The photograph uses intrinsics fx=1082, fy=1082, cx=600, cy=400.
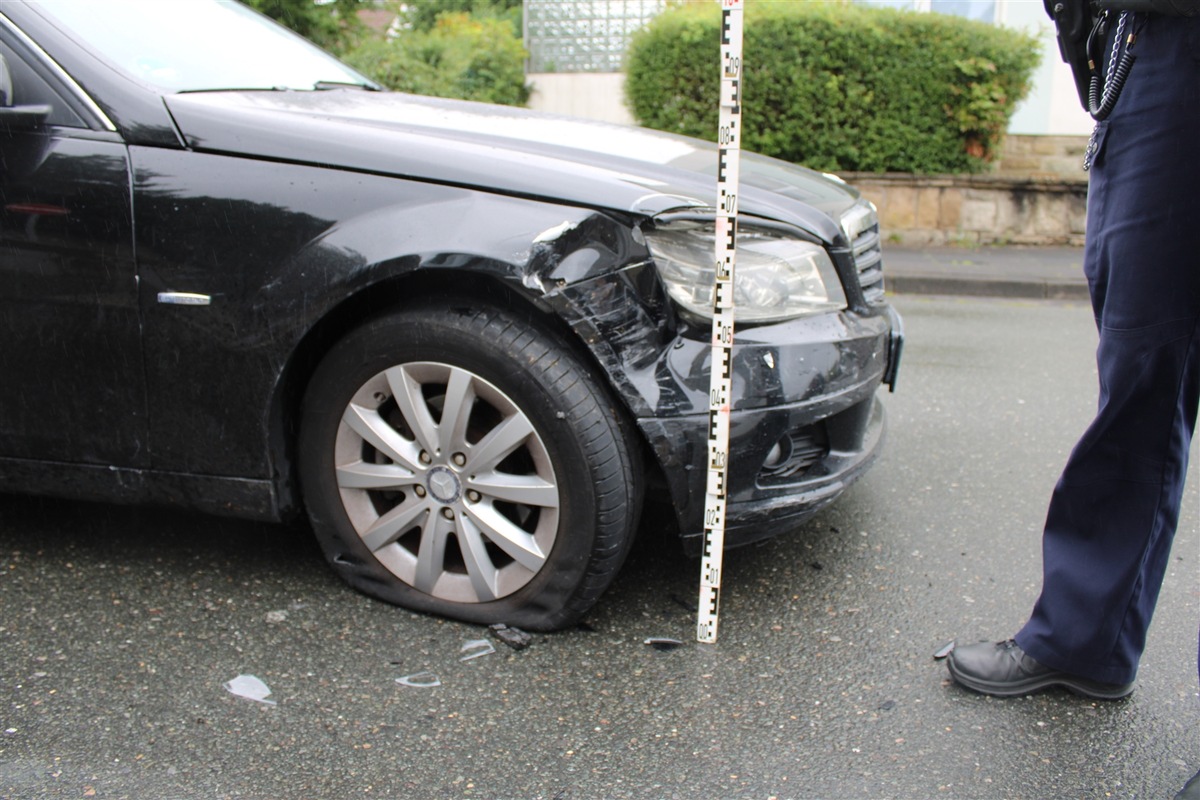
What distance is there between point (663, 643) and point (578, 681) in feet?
0.89

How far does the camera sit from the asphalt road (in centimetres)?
211

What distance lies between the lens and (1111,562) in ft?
7.52

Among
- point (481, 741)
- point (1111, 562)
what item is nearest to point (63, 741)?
point (481, 741)

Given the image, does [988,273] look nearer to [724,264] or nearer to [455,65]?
[455,65]

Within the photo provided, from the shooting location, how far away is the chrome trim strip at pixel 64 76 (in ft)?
8.51

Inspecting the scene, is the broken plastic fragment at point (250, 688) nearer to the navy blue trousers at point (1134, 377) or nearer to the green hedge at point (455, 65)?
the navy blue trousers at point (1134, 377)

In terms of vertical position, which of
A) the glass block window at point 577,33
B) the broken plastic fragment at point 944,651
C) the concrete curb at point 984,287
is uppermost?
the glass block window at point 577,33

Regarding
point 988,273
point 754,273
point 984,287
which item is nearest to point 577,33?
point 988,273

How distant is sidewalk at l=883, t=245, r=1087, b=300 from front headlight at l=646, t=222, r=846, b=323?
5.31 m

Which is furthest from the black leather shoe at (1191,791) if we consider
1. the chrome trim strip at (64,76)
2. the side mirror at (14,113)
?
the side mirror at (14,113)

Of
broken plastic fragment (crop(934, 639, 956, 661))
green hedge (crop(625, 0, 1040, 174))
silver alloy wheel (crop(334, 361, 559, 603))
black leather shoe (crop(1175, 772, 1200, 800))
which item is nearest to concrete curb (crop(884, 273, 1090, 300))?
green hedge (crop(625, 0, 1040, 174))

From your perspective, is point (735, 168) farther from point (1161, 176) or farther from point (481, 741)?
point (481, 741)

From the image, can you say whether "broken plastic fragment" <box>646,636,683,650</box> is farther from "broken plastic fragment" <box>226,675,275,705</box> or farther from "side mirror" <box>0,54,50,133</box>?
"side mirror" <box>0,54,50,133</box>

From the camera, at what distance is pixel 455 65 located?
39.2ft
